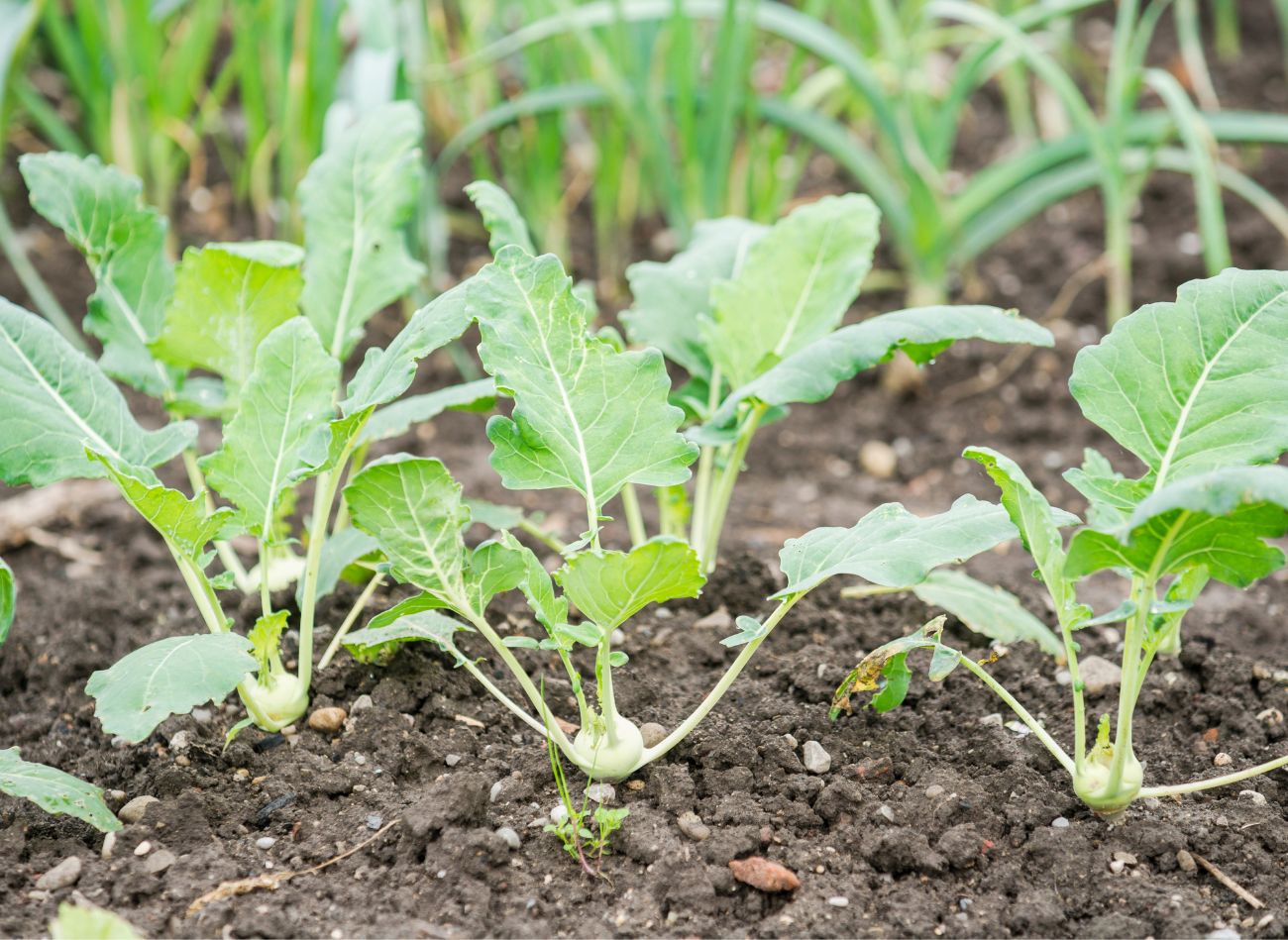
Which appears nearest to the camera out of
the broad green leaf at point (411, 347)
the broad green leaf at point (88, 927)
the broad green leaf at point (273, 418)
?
the broad green leaf at point (88, 927)

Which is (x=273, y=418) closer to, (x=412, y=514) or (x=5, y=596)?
(x=412, y=514)

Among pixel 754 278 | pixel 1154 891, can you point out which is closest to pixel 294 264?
pixel 754 278

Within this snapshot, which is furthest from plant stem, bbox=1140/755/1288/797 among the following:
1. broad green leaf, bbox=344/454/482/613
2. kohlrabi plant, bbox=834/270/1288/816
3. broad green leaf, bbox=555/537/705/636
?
broad green leaf, bbox=344/454/482/613

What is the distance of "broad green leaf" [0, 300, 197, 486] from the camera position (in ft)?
4.74

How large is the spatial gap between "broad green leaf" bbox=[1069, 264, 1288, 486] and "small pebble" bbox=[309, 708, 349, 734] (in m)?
0.93

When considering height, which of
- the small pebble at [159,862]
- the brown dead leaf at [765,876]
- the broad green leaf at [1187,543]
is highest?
the broad green leaf at [1187,543]

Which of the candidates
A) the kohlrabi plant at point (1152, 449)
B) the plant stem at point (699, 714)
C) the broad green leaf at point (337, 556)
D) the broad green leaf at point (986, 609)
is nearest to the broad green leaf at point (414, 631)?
the broad green leaf at point (337, 556)

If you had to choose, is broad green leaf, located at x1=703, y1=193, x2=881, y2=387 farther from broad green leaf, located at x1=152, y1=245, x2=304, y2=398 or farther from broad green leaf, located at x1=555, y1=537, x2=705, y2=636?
broad green leaf, located at x1=152, y1=245, x2=304, y2=398

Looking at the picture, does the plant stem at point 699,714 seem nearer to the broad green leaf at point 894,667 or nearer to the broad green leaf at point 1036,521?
the broad green leaf at point 894,667

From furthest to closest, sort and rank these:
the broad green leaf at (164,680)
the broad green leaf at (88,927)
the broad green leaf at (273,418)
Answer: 1. the broad green leaf at (273,418)
2. the broad green leaf at (164,680)
3. the broad green leaf at (88,927)

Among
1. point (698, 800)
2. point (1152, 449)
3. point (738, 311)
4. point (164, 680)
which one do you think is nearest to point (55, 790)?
point (164, 680)

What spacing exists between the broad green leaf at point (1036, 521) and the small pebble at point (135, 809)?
0.95 metres

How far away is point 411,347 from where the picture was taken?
1.37 metres

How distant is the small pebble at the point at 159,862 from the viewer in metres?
1.33
